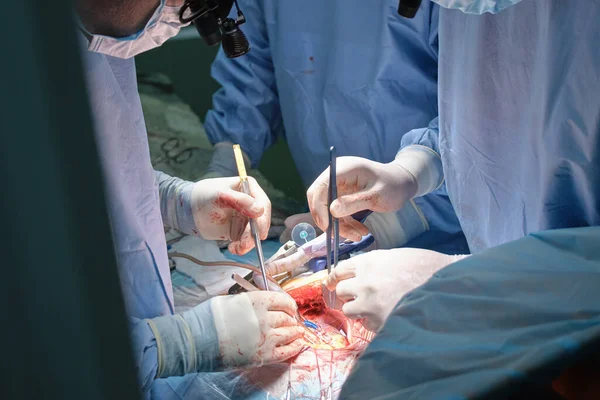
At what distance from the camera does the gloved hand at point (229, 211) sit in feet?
6.53

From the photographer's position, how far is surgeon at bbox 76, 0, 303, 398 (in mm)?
1433

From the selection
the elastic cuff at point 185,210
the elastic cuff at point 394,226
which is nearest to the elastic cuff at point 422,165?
the elastic cuff at point 394,226

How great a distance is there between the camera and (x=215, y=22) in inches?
67.0

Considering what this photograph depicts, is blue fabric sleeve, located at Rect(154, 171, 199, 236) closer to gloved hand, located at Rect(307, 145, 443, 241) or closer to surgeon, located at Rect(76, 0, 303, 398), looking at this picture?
surgeon, located at Rect(76, 0, 303, 398)

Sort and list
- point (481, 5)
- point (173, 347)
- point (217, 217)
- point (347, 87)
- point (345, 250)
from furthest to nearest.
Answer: point (347, 87), point (345, 250), point (217, 217), point (173, 347), point (481, 5)

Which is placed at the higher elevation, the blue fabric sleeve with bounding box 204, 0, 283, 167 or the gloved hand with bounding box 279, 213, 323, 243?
the blue fabric sleeve with bounding box 204, 0, 283, 167

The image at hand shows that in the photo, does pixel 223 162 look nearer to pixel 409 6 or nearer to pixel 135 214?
pixel 135 214

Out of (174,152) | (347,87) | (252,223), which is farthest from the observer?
(174,152)

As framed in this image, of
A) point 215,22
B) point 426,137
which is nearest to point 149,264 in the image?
Result: point 215,22

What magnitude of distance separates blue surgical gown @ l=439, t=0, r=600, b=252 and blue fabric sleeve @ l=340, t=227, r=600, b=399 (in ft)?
0.76

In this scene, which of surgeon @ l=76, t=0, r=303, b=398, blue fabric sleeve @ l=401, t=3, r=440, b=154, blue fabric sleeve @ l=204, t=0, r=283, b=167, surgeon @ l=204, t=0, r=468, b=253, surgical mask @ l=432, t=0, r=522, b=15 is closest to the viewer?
surgical mask @ l=432, t=0, r=522, b=15

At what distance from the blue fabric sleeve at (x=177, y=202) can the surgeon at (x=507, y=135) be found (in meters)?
0.47

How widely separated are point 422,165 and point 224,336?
1070 mm

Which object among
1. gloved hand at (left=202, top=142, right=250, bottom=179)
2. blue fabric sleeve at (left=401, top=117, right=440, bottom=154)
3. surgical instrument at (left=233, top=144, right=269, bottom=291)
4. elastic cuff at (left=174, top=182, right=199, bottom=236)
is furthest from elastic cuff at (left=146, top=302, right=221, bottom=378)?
gloved hand at (left=202, top=142, right=250, bottom=179)
